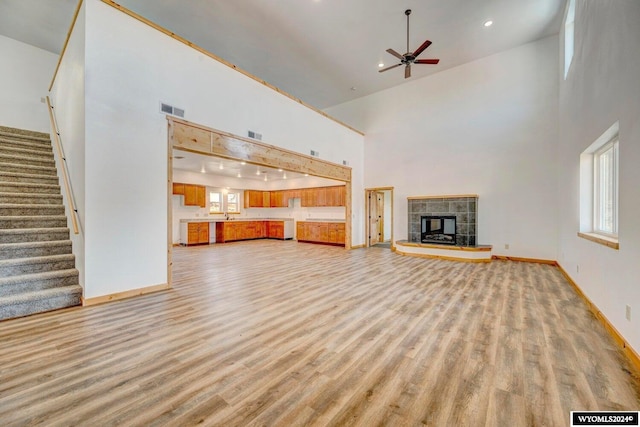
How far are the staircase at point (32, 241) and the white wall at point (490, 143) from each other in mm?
7474

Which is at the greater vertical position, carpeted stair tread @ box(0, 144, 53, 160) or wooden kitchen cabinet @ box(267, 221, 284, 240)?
carpeted stair tread @ box(0, 144, 53, 160)

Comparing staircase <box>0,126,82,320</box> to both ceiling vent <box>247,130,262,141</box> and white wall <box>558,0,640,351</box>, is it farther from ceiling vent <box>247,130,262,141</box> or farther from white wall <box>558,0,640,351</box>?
white wall <box>558,0,640,351</box>

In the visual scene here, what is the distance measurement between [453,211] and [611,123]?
453 cm

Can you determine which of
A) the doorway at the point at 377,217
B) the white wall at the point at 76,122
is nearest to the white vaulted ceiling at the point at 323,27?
the white wall at the point at 76,122

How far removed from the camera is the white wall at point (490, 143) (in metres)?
5.98

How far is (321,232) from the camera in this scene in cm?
996

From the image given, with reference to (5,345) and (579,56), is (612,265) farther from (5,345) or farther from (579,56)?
(5,345)

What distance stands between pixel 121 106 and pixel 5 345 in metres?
2.91

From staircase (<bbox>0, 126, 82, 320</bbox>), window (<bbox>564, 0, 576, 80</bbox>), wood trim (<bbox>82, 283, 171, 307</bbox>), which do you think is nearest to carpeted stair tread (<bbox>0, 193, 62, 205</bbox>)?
staircase (<bbox>0, 126, 82, 320</bbox>)

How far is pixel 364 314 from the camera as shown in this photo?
118 inches

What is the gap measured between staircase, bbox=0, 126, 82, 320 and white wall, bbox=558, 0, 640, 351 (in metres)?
5.78

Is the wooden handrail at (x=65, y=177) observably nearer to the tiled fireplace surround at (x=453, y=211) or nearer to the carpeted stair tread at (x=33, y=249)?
the carpeted stair tread at (x=33, y=249)

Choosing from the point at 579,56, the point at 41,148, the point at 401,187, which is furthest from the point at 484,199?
the point at 41,148

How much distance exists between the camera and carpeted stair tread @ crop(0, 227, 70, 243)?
11.0 feet
